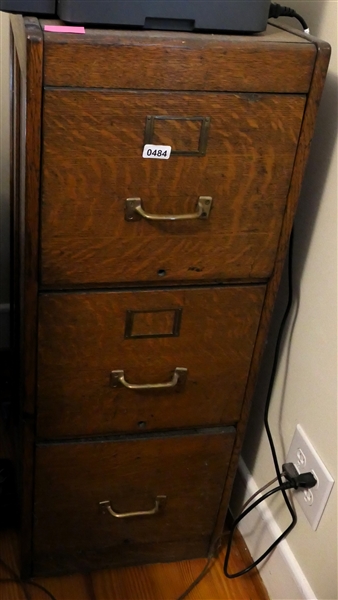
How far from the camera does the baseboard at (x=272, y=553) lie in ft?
3.32

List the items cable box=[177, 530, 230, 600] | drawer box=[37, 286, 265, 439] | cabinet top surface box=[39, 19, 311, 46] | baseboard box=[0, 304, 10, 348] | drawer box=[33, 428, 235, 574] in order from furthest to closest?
1. baseboard box=[0, 304, 10, 348]
2. cable box=[177, 530, 230, 600]
3. drawer box=[33, 428, 235, 574]
4. drawer box=[37, 286, 265, 439]
5. cabinet top surface box=[39, 19, 311, 46]

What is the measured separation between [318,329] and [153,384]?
246mm

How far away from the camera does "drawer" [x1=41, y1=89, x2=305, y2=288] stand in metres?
0.72

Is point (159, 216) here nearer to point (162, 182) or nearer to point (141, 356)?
point (162, 182)

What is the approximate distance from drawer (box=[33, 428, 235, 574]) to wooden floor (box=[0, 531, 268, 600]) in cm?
2

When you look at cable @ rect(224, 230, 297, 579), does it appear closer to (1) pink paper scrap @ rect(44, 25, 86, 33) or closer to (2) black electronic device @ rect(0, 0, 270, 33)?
(2) black electronic device @ rect(0, 0, 270, 33)

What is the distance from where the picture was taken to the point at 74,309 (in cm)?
82

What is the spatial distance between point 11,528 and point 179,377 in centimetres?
47

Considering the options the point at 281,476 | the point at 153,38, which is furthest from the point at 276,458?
the point at 153,38

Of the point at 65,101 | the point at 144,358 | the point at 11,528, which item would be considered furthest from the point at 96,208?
the point at 11,528

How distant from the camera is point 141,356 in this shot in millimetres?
887

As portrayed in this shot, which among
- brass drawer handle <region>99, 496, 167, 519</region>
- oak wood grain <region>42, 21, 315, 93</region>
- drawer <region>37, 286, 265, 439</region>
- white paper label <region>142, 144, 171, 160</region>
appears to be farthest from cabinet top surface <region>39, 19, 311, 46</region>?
brass drawer handle <region>99, 496, 167, 519</region>

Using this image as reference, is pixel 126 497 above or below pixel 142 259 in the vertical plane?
below

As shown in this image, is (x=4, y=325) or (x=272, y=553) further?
(x=4, y=325)
